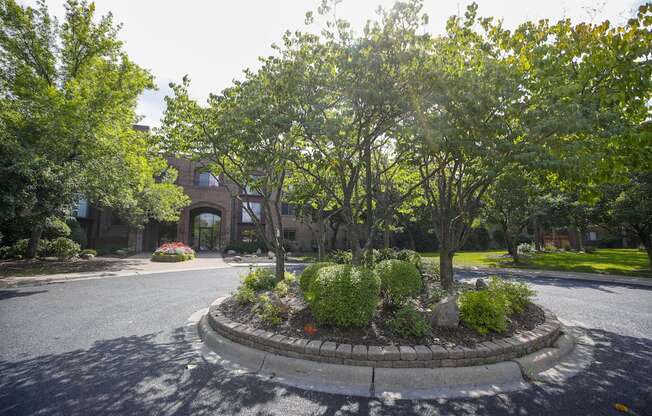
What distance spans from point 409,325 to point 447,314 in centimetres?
71

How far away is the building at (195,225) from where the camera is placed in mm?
27047

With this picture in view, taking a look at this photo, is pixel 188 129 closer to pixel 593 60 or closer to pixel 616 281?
pixel 593 60

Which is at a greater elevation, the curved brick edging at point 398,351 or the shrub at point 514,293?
the shrub at point 514,293

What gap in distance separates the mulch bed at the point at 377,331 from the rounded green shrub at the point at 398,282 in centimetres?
33

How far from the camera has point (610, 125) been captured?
4.84m

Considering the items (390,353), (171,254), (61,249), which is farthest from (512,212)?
(61,249)

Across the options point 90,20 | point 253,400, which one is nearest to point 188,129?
point 253,400

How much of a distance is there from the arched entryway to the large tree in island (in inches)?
457

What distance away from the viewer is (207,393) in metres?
3.51

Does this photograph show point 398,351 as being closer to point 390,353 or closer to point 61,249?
point 390,353

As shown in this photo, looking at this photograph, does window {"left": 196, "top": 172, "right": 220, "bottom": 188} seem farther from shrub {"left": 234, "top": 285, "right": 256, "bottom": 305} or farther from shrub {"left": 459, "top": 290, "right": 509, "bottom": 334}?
shrub {"left": 459, "top": 290, "right": 509, "bottom": 334}

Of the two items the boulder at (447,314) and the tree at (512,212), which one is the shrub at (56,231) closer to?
the boulder at (447,314)

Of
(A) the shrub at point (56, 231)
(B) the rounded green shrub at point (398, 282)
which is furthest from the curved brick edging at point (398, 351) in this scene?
(A) the shrub at point (56, 231)

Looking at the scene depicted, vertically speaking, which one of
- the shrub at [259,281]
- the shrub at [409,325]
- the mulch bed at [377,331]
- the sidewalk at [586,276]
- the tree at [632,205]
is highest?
the tree at [632,205]
